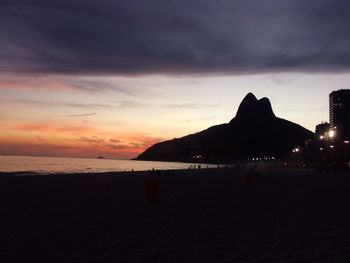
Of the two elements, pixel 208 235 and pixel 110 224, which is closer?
pixel 208 235

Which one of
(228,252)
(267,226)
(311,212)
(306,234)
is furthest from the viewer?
(311,212)

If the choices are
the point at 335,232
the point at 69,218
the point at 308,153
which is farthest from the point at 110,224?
the point at 308,153

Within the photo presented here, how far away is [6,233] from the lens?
9.91 m

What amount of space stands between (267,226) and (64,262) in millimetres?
6224

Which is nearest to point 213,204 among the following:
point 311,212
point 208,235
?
point 311,212

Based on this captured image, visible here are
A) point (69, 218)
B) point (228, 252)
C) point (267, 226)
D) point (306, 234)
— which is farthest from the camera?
point (69, 218)

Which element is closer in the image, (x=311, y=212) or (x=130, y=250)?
→ (x=130, y=250)

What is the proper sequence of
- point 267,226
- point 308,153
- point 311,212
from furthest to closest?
point 308,153
point 311,212
point 267,226

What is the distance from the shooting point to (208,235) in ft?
31.9

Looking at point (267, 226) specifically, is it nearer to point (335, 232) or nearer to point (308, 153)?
point (335, 232)

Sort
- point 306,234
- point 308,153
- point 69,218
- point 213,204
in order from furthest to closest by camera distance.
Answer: point 308,153, point 213,204, point 69,218, point 306,234

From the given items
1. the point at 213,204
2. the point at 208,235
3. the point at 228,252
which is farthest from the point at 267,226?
the point at 213,204

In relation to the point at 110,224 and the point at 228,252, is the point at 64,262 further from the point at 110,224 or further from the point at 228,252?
the point at 110,224

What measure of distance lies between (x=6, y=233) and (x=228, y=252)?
20.4ft
